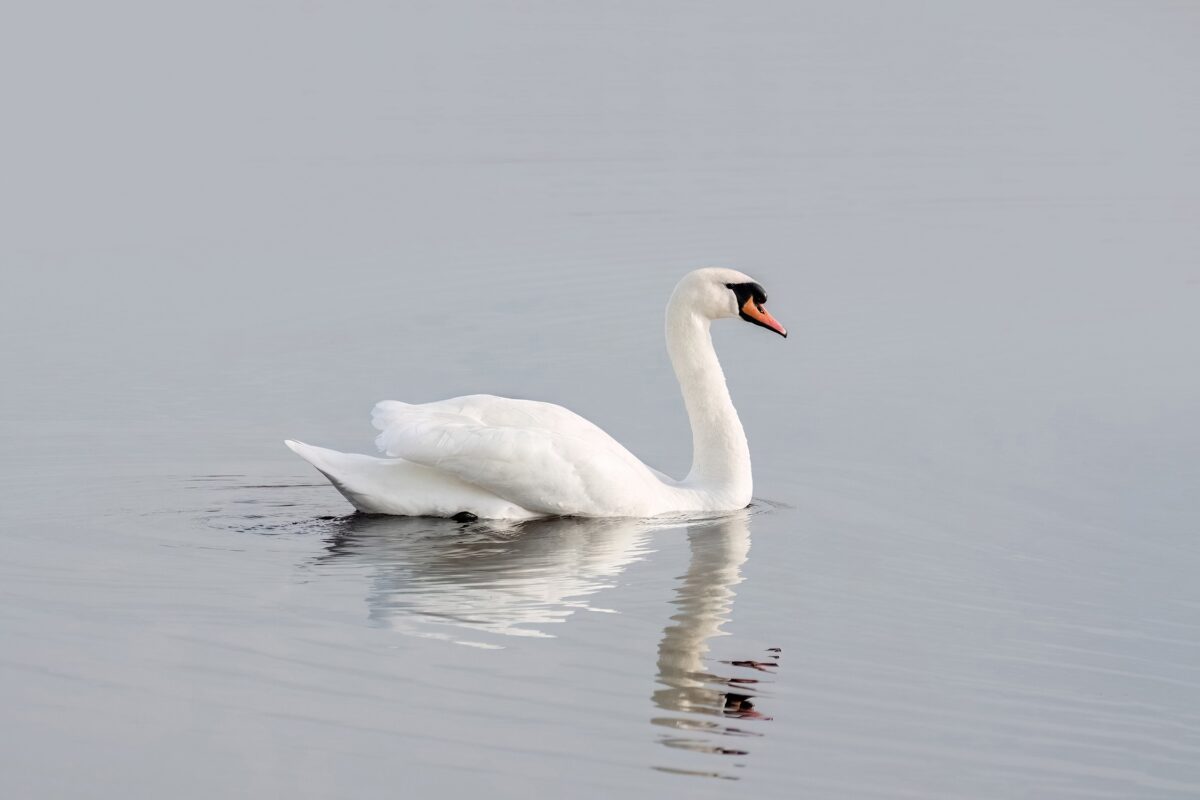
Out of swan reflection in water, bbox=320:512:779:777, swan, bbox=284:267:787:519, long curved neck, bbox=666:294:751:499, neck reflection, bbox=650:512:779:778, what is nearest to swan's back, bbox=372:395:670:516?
swan, bbox=284:267:787:519

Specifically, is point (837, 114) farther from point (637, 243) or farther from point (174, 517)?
point (174, 517)

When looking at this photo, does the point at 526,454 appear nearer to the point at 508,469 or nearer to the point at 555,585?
the point at 508,469

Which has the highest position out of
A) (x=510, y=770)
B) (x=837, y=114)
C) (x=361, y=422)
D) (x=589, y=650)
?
(x=837, y=114)

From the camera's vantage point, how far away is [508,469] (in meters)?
12.0

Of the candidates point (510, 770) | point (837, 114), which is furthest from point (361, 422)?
point (837, 114)

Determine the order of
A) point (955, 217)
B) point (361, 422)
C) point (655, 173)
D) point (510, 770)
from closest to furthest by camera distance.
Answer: point (510, 770) < point (361, 422) < point (955, 217) < point (655, 173)

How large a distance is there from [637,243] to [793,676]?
1219 cm

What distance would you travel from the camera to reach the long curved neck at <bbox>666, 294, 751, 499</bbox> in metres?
12.8

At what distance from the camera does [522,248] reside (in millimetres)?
20859

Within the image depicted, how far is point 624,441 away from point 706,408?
135cm

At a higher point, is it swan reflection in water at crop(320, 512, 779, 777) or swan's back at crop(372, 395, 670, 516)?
swan's back at crop(372, 395, 670, 516)

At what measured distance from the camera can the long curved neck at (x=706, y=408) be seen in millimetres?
12805

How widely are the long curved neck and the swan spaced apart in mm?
12

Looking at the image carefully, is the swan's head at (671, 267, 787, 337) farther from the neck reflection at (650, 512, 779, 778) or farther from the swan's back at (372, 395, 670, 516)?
the neck reflection at (650, 512, 779, 778)
